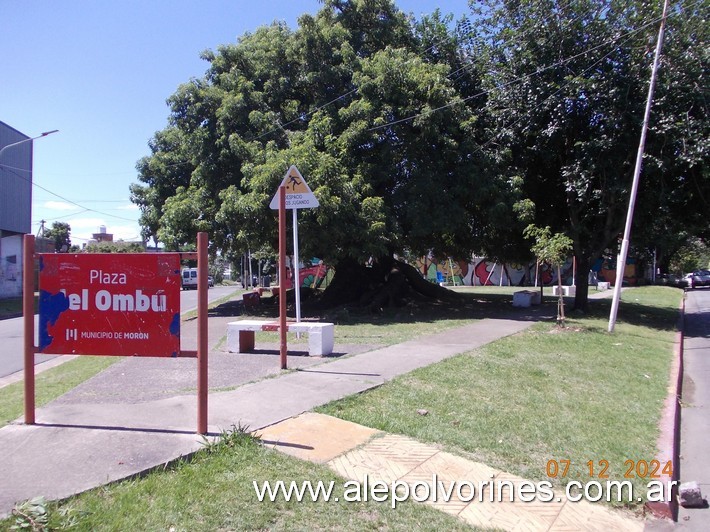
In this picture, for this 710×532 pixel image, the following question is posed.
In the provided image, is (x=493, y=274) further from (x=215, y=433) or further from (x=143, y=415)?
(x=215, y=433)

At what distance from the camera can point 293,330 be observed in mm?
10000

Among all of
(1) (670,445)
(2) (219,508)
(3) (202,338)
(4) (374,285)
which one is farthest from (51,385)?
(4) (374,285)

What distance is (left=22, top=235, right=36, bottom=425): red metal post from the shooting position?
5.39 m

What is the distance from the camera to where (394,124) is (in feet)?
57.5

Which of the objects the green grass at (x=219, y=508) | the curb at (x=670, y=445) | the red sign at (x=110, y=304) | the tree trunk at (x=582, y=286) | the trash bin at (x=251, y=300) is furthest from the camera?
the trash bin at (x=251, y=300)

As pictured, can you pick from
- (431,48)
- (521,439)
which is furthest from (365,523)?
(431,48)

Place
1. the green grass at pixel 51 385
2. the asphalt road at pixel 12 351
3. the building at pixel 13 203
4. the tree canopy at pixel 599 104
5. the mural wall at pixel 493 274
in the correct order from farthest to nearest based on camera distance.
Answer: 1. the mural wall at pixel 493 274
2. the building at pixel 13 203
3. the tree canopy at pixel 599 104
4. the asphalt road at pixel 12 351
5. the green grass at pixel 51 385

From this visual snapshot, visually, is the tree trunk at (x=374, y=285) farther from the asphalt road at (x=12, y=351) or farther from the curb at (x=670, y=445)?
the curb at (x=670, y=445)

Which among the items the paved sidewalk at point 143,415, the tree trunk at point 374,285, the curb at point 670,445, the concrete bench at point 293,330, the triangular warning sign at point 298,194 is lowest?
the curb at point 670,445

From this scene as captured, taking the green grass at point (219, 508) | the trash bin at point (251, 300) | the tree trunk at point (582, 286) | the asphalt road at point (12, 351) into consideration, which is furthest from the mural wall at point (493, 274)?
the green grass at point (219, 508)

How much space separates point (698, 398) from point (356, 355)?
5423 mm

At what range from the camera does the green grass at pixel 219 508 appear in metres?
3.61

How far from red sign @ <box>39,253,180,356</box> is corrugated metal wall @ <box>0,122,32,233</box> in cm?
3426

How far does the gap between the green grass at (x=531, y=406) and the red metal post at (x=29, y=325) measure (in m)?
2.84
